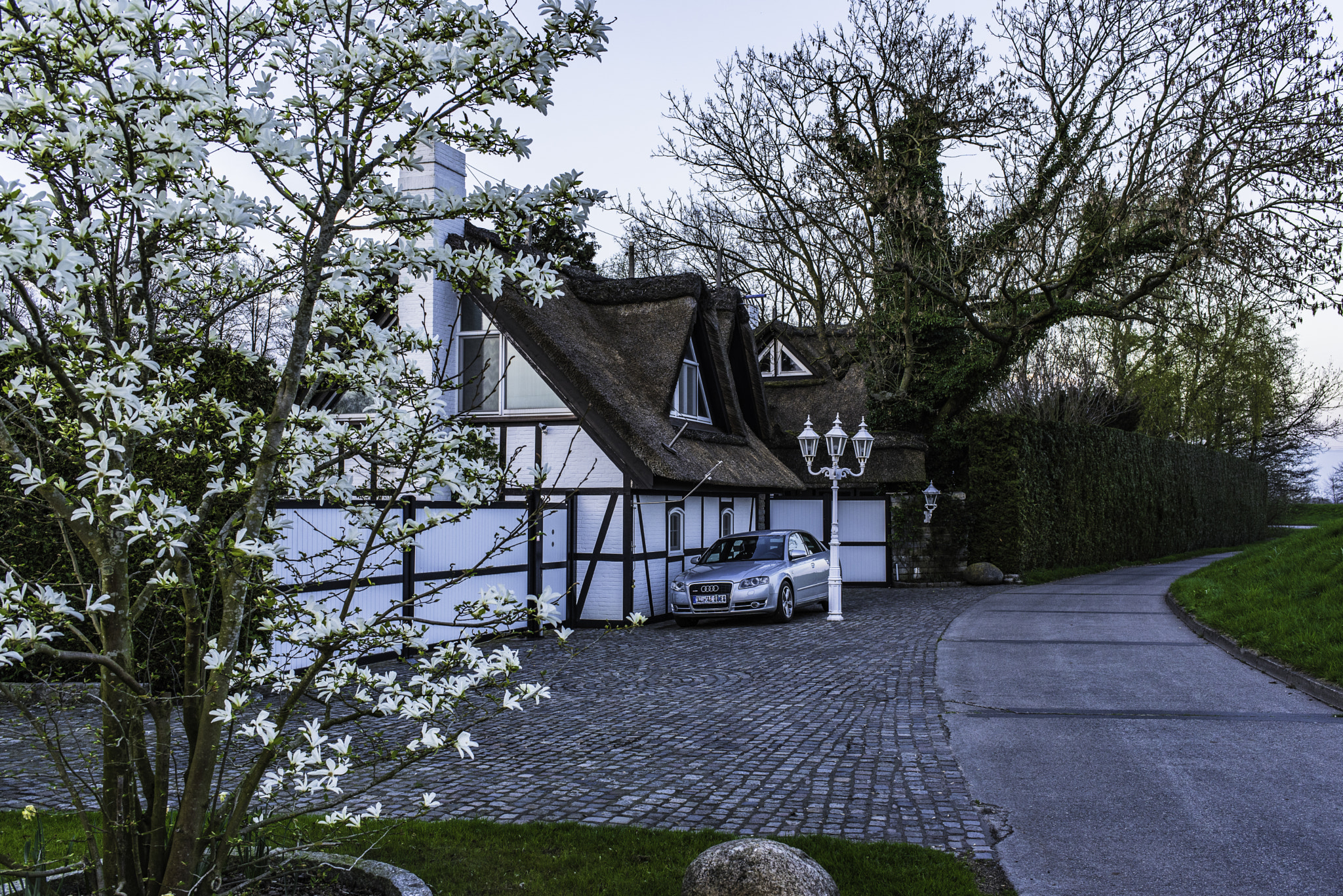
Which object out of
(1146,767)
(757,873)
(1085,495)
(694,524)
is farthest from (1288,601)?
(1085,495)

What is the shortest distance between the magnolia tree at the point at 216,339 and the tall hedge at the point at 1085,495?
940 inches

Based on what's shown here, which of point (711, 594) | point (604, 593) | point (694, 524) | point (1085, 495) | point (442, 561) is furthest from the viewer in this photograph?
point (1085, 495)

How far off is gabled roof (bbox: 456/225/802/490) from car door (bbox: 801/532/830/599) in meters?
1.60

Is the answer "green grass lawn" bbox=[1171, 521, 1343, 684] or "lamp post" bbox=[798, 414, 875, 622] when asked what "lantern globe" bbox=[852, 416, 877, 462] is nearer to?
"lamp post" bbox=[798, 414, 875, 622]

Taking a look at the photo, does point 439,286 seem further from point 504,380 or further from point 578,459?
point 578,459

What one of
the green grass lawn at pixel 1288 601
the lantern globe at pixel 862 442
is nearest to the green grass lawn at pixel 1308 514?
the green grass lawn at pixel 1288 601

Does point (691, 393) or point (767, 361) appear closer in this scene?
point (691, 393)

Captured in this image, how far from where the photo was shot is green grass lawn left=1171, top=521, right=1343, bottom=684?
11617 millimetres

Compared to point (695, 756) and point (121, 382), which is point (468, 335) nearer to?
point (695, 756)

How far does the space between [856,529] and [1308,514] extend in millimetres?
54665

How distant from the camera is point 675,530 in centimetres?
1903

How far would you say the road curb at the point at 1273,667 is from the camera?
9945 millimetres

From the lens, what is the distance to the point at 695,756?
788cm

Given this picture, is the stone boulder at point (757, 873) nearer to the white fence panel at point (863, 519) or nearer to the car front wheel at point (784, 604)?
the car front wheel at point (784, 604)
